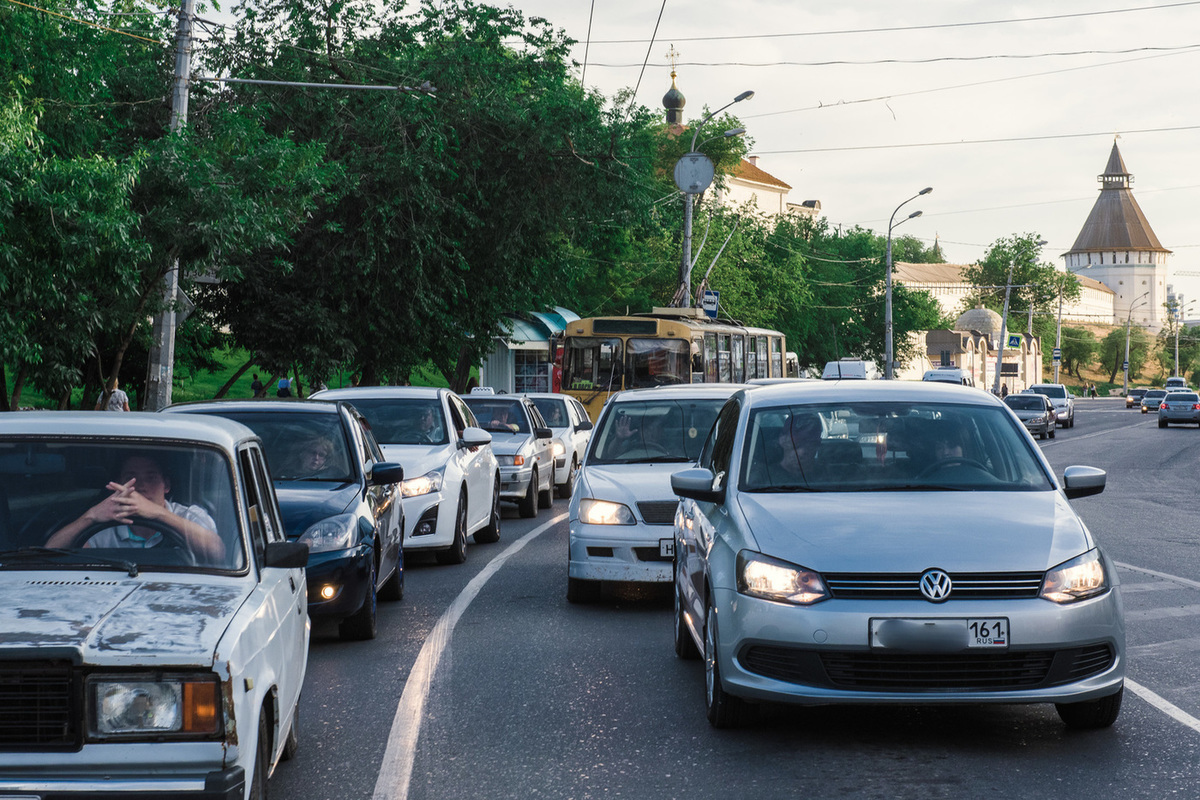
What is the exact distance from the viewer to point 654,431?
11.4m

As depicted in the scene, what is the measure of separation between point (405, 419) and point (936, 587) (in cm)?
846

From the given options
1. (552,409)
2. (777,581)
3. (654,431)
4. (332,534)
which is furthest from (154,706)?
(552,409)

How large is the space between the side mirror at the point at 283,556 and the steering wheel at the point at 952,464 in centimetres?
312

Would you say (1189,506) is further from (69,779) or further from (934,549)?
(69,779)

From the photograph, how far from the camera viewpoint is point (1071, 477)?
703 cm

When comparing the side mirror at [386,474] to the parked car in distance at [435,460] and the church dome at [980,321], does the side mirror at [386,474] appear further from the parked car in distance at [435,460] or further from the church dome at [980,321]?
the church dome at [980,321]

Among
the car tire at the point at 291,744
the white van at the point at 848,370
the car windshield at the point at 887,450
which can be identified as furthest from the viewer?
the white van at the point at 848,370

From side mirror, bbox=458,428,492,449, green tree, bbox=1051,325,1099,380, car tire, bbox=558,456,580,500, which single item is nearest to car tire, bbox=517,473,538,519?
car tire, bbox=558,456,580,500

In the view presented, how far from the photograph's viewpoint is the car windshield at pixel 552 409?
24.0 m

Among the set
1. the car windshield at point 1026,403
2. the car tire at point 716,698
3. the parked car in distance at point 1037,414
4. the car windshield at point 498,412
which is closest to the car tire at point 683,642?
the car tire at point 716,698

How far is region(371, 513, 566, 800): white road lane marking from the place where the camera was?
5512mm

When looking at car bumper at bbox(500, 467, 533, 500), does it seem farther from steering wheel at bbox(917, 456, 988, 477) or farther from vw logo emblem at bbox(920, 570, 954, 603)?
vw logo emblem at bbox(920, 570, 954, 603)

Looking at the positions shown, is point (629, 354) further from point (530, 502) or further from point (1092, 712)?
point (1092, 712)

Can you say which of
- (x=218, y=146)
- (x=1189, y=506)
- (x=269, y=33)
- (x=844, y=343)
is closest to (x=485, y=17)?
(x=269, y=33)
